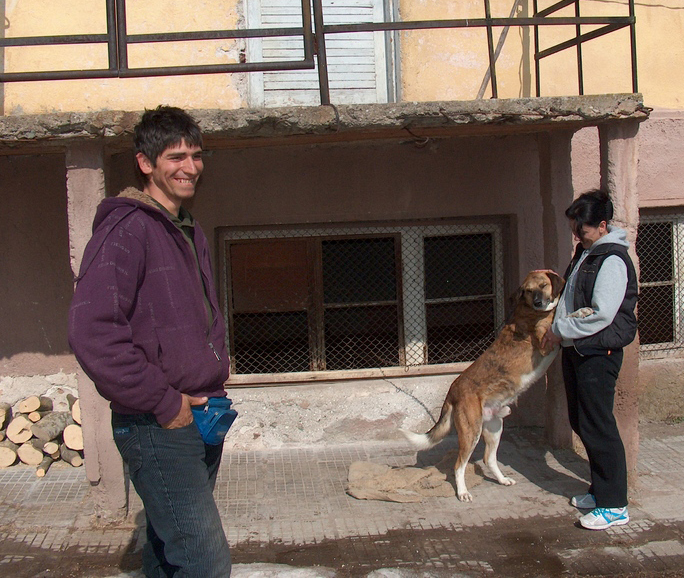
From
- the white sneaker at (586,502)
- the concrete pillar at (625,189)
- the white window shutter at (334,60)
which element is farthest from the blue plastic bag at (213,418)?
the white window shutter at (334,60)

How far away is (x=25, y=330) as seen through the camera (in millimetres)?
5492

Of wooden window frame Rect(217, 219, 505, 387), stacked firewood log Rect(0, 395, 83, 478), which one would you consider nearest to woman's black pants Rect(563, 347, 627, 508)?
wooden window frame Rect(217, 219, 505, 387)

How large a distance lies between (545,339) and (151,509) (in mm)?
2878

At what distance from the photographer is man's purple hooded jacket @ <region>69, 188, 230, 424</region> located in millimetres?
2002

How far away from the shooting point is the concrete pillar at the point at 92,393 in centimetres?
414

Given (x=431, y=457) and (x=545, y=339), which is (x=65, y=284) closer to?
(x=431, y=457)

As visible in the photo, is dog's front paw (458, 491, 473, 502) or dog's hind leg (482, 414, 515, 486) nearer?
dog's front paw (458, 491, 473, 502)

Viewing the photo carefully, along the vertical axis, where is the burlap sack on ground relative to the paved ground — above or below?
above

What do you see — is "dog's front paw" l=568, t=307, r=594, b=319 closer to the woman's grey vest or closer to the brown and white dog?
the woman's grey vest

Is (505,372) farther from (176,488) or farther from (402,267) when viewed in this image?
(176,488)

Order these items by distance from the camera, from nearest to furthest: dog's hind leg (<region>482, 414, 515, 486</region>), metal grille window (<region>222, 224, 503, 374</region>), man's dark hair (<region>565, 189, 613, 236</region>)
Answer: man's dark hair (<region>565, 189, 613, 236</region>), dog's hind leg (<region>482, 414, 515, 486</region>), metal grille window (<region>222, 224, 503, 374</region>)

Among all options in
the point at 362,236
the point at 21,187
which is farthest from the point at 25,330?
the point at 362,236

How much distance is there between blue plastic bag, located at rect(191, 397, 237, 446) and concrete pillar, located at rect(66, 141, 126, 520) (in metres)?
2.10

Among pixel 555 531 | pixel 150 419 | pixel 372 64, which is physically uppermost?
pixel 372 64
